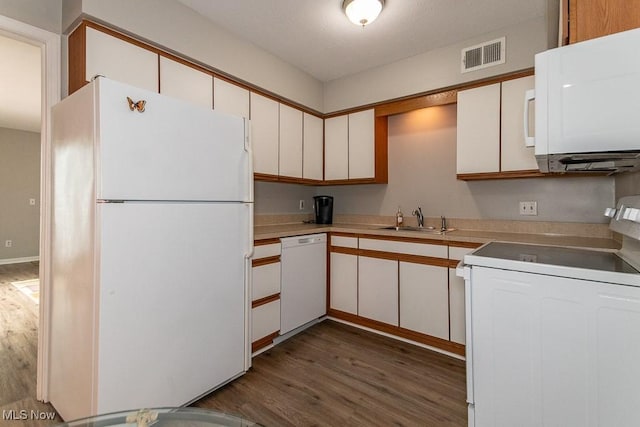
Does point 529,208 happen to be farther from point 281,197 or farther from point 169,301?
point 169,301

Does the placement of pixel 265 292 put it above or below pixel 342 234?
below

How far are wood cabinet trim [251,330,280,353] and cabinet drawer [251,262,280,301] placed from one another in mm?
325

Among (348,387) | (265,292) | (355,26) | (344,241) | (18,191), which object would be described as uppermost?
(355,26)

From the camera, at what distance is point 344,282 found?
2838mm

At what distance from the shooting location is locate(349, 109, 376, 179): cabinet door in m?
3.01

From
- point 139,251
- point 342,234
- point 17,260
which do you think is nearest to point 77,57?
point 139,251

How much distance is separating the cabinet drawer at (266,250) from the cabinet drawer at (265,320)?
383 mm

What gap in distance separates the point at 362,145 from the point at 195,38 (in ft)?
5.64

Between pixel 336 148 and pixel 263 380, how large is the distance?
7.55 feet

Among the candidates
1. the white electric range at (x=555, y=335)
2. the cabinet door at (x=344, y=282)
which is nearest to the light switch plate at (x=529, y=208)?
the white electric range at (x=555, y=335)

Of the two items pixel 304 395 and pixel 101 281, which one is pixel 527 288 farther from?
pixel 101 281

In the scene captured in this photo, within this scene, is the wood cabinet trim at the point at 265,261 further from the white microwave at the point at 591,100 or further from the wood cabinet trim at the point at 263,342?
the white microwave at the point at 591,100

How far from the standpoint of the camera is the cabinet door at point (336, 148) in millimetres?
3189

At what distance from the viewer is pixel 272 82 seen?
8.82 feet
